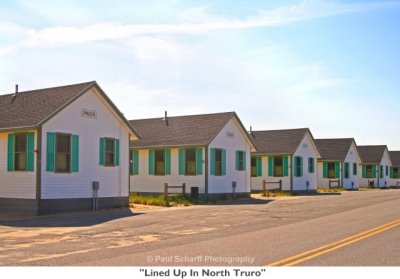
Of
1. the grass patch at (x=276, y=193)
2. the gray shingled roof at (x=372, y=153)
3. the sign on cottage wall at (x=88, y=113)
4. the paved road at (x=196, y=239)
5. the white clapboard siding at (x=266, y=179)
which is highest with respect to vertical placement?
the sign on cottage wall at (x=88, y=113)

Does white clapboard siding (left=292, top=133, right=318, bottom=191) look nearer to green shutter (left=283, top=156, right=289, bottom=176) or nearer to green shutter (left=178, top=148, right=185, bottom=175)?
green shutter (left=283, top=156, right=289, bottom=176)

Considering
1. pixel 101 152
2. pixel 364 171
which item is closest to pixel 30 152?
pixel 101 152

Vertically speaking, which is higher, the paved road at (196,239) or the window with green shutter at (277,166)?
the window with green shutter at (277,166)

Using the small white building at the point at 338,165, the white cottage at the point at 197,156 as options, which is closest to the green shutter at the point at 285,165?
the white cottage at the point at 197,156

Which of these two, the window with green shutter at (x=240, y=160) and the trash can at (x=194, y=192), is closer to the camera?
the trash can at (x=194, y=192)

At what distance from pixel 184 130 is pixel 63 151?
14319 mm

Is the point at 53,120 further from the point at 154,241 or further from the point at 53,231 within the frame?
the point at 154,241

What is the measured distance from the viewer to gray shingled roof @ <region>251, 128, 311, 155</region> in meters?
45.5

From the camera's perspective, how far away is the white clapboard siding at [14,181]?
2297 centimetres

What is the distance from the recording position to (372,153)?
66.9m

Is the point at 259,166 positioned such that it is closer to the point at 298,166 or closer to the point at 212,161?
the point at 298,166

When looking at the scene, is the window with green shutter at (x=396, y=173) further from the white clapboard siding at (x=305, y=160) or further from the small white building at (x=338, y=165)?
the white clapboard siding at (x=305, y=160)

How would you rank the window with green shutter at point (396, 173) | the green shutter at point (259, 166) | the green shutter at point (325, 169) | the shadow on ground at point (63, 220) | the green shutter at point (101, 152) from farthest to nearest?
the window with green shutter at point (396, 173)
the green shutter at point (325, 169)
the green shutter at point (259, 166)
the green shutter at point (101, 152)
the shadow on ground at point (63, 220)

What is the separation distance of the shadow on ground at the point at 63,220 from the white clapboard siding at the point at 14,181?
1.50 meters
